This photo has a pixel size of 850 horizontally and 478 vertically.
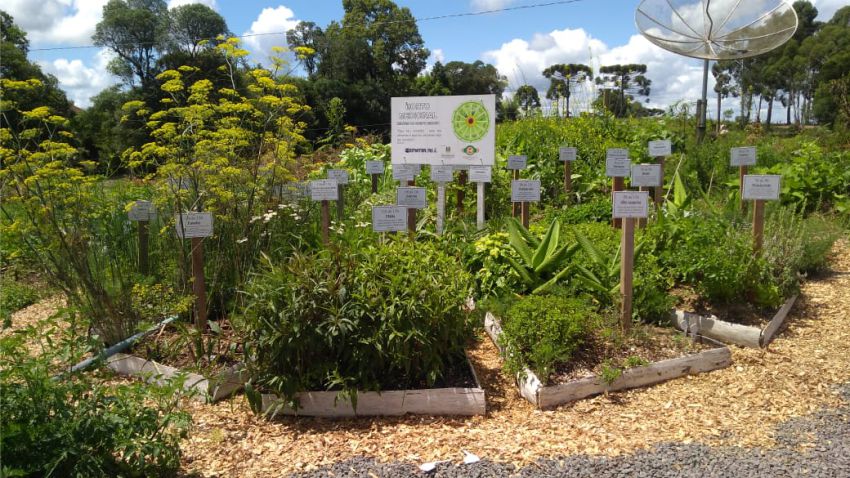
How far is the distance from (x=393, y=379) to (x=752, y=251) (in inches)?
113

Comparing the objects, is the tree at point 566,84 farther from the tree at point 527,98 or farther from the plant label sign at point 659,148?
the plant label sign at point 659,148

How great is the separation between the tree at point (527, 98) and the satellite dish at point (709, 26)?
2.25 metres

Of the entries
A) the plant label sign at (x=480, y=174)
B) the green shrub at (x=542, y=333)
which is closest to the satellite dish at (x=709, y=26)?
the plant label sign at (x=480, y=174)

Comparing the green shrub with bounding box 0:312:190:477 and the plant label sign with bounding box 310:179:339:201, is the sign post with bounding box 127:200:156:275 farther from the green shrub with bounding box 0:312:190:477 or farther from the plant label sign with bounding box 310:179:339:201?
the green shrub with bounding box 0:312:190:477

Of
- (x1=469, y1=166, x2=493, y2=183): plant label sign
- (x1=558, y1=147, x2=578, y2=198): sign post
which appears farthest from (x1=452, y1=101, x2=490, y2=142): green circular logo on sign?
(x1=558, y1=147, x2=578, y2=198): sign post

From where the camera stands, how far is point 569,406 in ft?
11.1

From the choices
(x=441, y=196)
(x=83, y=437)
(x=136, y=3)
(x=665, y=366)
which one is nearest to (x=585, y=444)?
(x=665, y=366)

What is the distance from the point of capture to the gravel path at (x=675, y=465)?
2629 millimetres

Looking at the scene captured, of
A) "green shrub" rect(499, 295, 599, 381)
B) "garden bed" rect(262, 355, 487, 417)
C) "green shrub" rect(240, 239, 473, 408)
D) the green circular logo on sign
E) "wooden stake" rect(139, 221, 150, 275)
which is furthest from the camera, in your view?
the green circular logo on sign

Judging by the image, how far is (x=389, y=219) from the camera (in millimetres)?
4160

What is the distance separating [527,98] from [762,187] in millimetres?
7301

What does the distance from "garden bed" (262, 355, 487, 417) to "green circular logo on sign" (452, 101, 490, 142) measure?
315cm

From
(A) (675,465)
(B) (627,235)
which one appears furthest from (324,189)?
(A) (675,465)

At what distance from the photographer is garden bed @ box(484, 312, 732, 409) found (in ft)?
11.1
